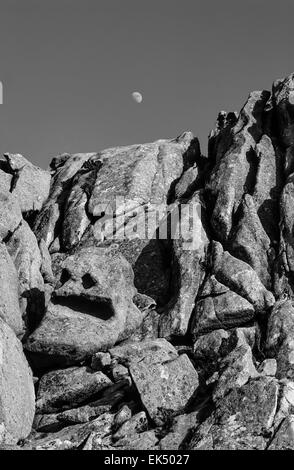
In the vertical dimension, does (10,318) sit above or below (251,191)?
below

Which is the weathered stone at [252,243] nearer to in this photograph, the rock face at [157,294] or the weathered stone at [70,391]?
the rock face at [157,294]

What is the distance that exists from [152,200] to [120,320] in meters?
20.2

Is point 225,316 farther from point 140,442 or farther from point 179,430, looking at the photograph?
point 140,442

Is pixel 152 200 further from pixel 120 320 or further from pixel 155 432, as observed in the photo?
pixel 155 432

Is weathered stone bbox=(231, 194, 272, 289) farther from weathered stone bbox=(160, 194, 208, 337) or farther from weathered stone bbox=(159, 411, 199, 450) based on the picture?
weathered stone bbox=(159, 411, 199, 450)

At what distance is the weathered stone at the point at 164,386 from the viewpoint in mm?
32969

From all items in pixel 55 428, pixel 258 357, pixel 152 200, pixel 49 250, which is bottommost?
pixel 55 428

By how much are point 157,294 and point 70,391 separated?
14963 mm

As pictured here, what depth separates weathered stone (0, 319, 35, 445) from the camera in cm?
3344

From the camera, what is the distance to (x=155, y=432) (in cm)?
3166

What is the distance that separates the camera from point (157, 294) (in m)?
51.1
